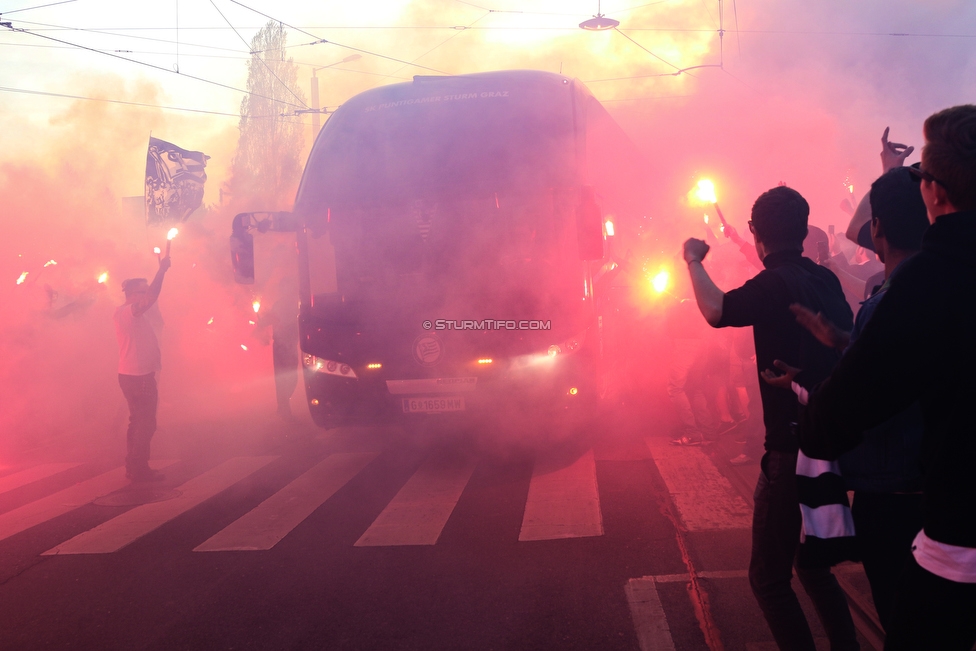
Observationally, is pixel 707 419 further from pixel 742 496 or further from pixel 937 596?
pixel 937 596

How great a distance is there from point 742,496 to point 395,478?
301 centimetres

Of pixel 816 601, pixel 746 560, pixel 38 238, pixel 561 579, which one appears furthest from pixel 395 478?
pixel 38 238

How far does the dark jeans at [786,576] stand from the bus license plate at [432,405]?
14.0ft

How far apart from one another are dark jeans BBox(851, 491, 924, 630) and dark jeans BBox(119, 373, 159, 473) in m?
6.59

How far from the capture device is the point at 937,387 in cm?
158

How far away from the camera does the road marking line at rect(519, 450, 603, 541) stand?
16.8 feet

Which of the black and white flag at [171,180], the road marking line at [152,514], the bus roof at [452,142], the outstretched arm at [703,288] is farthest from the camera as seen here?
the black and white flag at [171,180]

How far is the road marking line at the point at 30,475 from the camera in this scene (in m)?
7.55

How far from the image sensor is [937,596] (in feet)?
5.21

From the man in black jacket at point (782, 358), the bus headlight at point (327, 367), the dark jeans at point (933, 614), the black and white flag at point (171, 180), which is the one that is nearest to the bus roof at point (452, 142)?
the bus headlight at point (327, 367)

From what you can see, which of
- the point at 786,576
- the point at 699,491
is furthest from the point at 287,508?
the point at 786,576

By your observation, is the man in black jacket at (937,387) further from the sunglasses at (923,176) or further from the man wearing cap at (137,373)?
the man wearing cap at (137,373)

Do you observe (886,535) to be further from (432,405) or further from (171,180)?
(171,180)

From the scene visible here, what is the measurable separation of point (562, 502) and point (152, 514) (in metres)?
3.30
